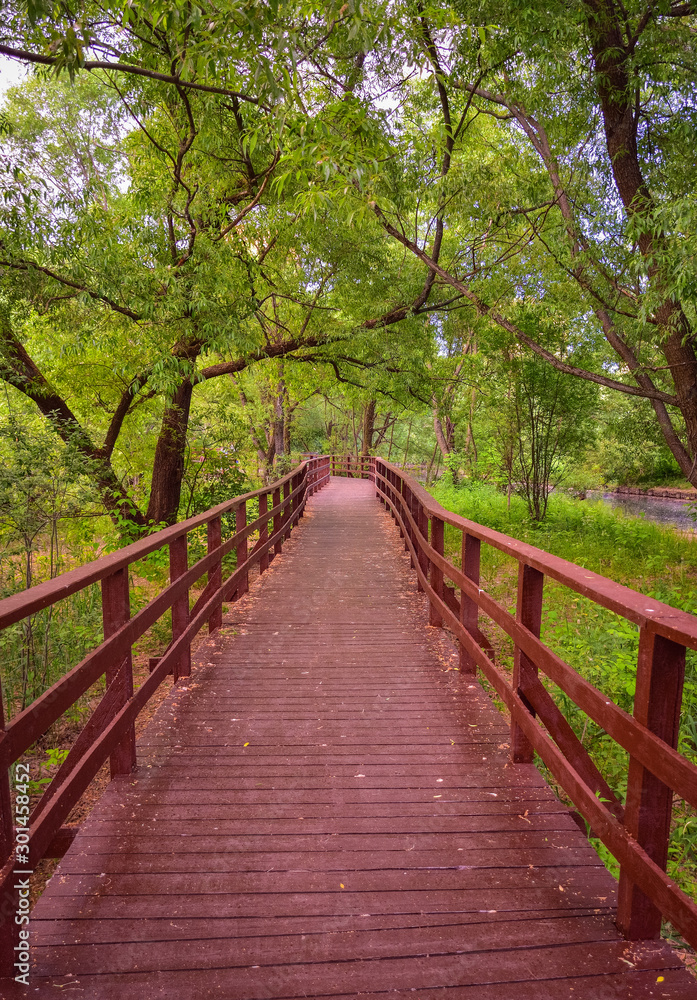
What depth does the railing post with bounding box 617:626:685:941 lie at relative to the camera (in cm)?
173

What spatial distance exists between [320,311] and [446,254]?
3.13m

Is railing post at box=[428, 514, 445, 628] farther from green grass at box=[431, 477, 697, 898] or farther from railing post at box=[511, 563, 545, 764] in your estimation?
railing post at box=[511, 563, 545, 764]

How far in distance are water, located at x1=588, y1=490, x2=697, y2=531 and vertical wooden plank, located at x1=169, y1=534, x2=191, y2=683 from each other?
18768 mm

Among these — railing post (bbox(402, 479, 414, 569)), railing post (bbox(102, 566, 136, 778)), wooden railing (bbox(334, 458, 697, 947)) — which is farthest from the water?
railing post (bbox(102, 566, 136, 778))

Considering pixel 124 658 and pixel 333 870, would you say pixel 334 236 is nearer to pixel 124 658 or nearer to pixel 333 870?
pixel 124 658

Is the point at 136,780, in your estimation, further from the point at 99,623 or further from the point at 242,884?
the point at 99,623

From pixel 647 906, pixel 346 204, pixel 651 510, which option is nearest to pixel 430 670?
pixel 647 906

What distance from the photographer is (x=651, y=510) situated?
86.3ft

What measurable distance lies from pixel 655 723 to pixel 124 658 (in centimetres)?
230

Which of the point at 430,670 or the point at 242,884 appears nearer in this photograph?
the point at 242,884

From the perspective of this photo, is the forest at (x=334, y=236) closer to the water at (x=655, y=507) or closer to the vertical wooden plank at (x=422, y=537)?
the vertical wooden plank at (x=422, y=537)

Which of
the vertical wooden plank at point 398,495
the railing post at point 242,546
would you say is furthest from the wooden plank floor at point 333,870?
the vertical wooden plank at point 398,495

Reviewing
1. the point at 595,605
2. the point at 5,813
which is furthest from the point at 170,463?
the point at 5,813

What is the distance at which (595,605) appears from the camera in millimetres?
7992
